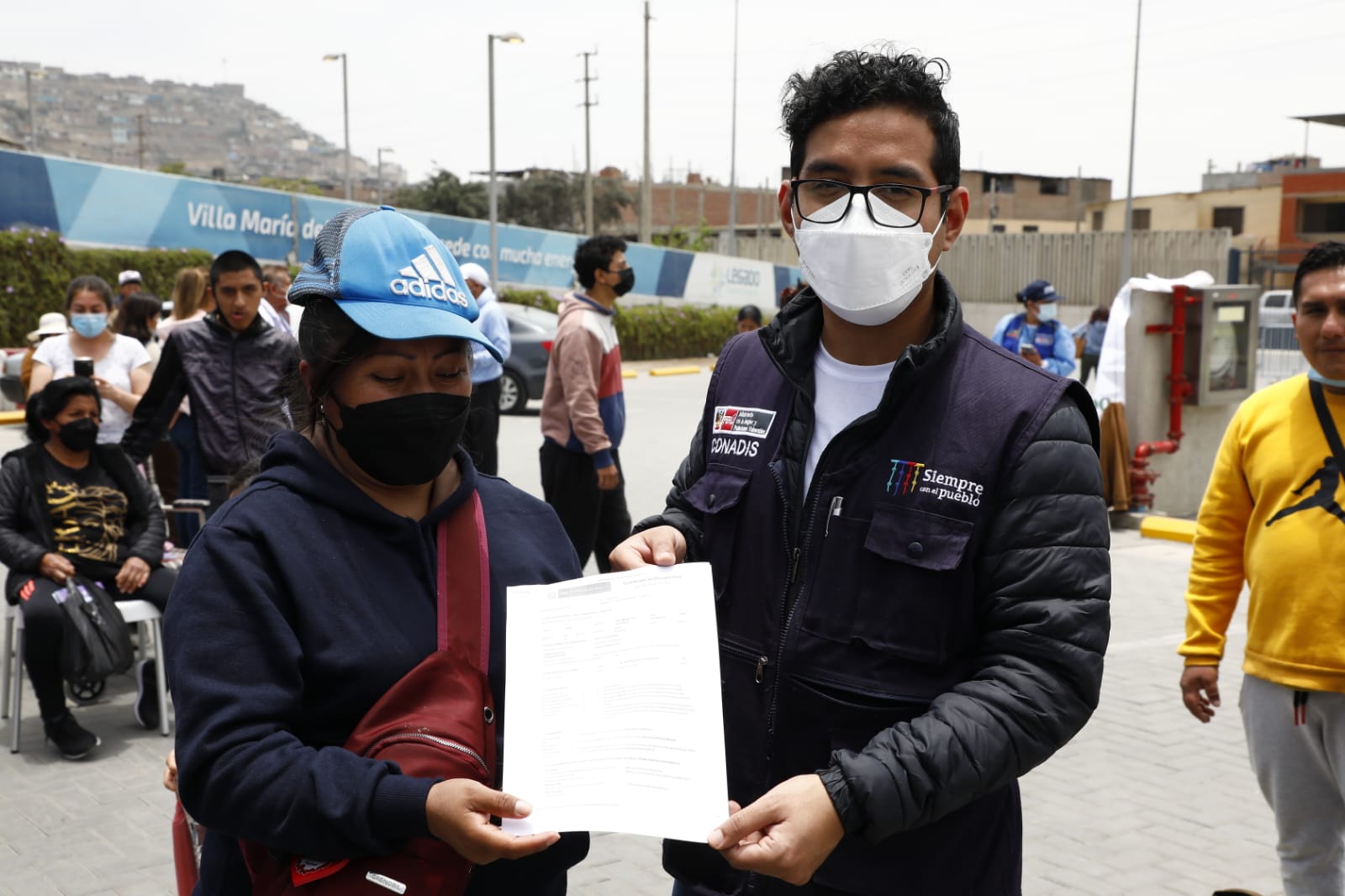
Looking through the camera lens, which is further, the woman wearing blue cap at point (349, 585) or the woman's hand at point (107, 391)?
the woman's hand at point (107, 391)

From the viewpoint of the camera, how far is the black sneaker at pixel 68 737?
5668 mm

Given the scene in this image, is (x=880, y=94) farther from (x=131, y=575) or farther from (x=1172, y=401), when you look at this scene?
(x=1172, y=401)

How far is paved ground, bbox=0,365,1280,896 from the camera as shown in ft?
14.8

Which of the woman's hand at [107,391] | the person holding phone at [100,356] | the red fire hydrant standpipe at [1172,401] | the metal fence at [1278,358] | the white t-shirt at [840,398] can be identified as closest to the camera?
the white t-shirt at [840,398]

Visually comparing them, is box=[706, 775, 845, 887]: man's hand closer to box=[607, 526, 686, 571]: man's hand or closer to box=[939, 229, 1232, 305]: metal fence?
box=[607, 526, 686, 571]: man's hand

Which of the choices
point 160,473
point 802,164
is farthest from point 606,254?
point 802,164

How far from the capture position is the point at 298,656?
5.79ft

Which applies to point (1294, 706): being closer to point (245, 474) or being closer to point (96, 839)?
point (245, 474)

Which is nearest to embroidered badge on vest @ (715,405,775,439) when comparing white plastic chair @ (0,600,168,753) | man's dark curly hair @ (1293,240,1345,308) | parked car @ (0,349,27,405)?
man's dark curly hair @ (1293,240,1345,308)

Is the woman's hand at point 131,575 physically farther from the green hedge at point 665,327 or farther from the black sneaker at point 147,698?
the green hedge at point 665,327

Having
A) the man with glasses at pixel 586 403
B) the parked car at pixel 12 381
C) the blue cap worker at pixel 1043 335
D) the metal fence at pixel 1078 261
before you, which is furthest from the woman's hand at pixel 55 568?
the metal fence at pixel 1078 261

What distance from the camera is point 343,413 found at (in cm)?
198

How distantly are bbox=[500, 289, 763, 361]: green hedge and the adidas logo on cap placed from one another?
27.6 m

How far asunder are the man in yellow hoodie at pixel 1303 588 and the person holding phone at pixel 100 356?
649 centimetres
